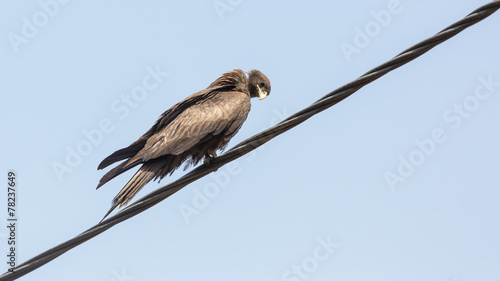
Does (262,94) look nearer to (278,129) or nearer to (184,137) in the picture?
(184,137)

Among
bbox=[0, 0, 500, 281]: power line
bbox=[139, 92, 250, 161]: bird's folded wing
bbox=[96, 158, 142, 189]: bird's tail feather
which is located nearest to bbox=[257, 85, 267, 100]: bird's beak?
bbox=[139, 92, 250, 161]: bird's folded wing

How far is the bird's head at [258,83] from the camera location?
8195 millimetres

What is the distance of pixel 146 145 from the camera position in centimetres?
611

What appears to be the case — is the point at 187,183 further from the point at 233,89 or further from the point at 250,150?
the point at 233,89

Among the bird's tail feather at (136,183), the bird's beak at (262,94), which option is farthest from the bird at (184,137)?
the bird's beak at (262,94)

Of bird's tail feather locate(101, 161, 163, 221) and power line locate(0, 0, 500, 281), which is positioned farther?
bird's tail feather locate(101, 161, 163, 221)

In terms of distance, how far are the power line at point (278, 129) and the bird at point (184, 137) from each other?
2.40 ft

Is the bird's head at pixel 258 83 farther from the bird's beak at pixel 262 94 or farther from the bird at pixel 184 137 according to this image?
the bird at pixel 184 137

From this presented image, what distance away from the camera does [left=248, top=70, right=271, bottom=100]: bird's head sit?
820 cm

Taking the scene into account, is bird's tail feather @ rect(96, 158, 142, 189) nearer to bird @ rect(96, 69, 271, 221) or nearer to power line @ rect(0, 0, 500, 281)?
bird @ rect(96, 69, 271, 221)

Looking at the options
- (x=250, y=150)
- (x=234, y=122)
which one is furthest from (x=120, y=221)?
(x=234, y=122)

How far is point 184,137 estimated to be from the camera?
20.4 feet

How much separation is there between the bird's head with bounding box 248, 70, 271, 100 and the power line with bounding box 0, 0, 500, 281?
3.12m

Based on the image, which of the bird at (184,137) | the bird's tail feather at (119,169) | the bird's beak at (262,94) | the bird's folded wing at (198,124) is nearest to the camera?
the bird's tail feather at (119,169)
